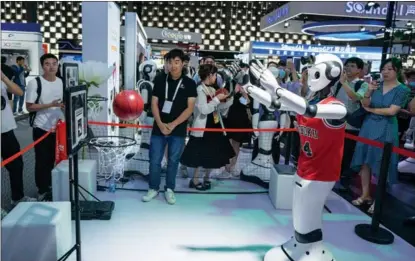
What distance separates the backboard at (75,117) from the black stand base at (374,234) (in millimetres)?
2371

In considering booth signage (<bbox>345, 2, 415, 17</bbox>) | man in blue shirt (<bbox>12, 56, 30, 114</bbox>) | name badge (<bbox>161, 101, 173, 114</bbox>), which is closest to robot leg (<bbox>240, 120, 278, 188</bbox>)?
name badge (<bbox>161, 101, 173, 114</bbox>)

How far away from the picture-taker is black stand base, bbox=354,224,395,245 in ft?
10.00

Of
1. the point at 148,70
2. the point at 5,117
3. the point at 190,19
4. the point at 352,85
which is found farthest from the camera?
the point at 190,19

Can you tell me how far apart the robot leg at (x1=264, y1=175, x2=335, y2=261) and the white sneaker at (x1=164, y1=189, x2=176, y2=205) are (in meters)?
1.54

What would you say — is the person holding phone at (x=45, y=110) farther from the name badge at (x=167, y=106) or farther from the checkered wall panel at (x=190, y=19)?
the checkered wall panel at (x=190, y=19)

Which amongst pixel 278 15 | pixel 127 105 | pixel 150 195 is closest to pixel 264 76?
pixel 127 105

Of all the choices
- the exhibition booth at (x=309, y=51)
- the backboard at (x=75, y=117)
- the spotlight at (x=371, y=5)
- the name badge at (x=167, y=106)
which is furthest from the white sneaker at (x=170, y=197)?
the exhibition booth at (x=309, y=51)

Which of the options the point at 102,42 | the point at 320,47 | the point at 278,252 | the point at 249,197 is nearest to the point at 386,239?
the point at 278,252

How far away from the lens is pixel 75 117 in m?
2.01

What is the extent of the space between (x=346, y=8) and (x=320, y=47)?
14.6 feet

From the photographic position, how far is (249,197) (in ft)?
13.3

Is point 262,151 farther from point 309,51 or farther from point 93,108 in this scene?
point 309,51

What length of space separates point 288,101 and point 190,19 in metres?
17.7

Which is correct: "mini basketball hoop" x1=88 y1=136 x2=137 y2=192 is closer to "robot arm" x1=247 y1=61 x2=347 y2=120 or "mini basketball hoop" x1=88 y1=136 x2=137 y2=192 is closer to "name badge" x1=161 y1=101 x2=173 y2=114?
"name badge" x1=161 y1=101 x2=173 y2=114
